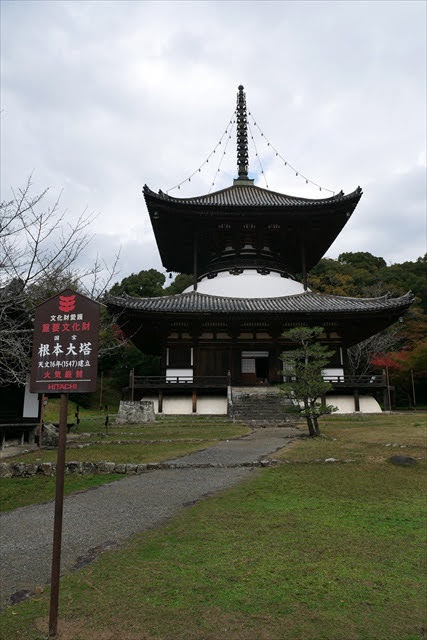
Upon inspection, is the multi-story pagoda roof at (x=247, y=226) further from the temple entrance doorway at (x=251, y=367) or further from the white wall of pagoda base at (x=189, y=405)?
the white wall of pagoda base at (x=189, y=405)

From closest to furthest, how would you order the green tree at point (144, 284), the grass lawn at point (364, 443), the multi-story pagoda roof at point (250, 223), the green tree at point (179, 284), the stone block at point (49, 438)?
the grass lawn at point (364, 443) → the stone block at point (49, 438) → the multi-story pagoda roof at point (250, 223) → the green tree at point (144, 284) → the green tree at point (179, 284)

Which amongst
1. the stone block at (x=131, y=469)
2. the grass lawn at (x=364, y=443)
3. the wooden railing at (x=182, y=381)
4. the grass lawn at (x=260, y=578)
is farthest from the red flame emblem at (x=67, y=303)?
the wooden railing at (x=182, y=381)

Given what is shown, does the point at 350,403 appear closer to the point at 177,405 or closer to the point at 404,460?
the point at 177,405

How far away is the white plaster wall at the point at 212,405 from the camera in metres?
23.8

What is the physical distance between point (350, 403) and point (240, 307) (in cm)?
785

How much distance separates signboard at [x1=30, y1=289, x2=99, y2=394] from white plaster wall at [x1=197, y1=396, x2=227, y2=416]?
19.9 metres

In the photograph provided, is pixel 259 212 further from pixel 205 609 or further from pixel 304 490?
pixel 205 609

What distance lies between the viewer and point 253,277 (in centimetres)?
2798

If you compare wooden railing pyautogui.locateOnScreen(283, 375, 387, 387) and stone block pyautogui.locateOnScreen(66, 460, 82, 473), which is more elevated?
wooden railing pyautogui.locateOnScreen(283, 375, 387, 387)

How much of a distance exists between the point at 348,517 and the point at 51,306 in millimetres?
4656

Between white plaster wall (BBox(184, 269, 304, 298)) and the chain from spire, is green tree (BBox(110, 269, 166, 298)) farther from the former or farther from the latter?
white plaster wall (BBox(184, 269, 304, 298))

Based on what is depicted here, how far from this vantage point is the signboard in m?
4.08

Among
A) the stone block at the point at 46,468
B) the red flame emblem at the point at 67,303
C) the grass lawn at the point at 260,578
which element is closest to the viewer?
the grass lawn at the point at 260,578

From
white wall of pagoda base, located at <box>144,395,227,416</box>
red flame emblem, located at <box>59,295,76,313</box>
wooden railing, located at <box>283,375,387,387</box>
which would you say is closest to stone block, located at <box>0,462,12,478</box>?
red flame emblem, located at <box>59,295,76,313</box>
